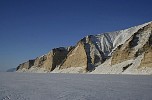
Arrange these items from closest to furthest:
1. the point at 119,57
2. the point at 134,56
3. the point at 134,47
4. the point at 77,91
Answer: the point at 77,91, the point at 134,56, the point at 134,47, the point at 119,57

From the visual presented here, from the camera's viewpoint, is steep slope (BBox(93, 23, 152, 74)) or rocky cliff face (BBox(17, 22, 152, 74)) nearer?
steep slope (BBox(93, 23, 152, 74))

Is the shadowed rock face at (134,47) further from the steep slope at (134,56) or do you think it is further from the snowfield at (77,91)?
the snowfield at (77,91)

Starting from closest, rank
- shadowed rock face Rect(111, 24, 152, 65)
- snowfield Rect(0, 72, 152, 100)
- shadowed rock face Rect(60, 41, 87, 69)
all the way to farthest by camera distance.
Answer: snowfield Rect(0, 72, 152, 100) < shadowed rock face Rect(111, 24, 152, 65) < shadowed rock face Rect(60, 41, 87, 69)

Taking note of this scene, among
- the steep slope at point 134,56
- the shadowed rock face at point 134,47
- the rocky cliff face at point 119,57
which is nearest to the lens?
the steep slope at point 134,56

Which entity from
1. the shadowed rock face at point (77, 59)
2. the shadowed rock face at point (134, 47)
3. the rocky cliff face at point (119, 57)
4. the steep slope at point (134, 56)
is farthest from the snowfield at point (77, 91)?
the shadowed rock face at point (77, 59)

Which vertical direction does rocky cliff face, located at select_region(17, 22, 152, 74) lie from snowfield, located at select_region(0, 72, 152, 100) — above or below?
above

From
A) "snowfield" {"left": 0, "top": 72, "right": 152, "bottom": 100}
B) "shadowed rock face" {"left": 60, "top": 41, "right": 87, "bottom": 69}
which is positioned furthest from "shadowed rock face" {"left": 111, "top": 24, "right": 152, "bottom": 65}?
"snowfield" {"left": 0, "top": 72, "right": 152, "bottom": 100}

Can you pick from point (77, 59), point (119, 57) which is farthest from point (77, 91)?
point (77, 59)

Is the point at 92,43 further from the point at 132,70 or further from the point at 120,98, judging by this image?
the point at 120,98

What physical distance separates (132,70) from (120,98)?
85.5 m

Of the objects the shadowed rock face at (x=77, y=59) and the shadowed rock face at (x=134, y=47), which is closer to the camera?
the shadowed rock face at (x=134, y=47)

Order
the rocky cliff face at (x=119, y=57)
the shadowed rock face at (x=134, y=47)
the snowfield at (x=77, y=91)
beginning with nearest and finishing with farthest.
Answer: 1. the snowfield at (x=77, y=91)
2. the rocky cliff face at (x=119, y=57)
3. the shadowed rock face at (x=134, y=47)

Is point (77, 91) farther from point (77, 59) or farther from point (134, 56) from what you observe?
point (77, 59)

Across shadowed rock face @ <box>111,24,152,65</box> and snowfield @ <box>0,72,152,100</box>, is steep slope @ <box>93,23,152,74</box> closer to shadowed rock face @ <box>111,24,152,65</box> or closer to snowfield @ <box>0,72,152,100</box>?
shadowed rock face @ <box>111,24,152,65</box>
